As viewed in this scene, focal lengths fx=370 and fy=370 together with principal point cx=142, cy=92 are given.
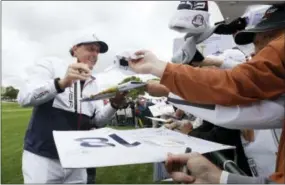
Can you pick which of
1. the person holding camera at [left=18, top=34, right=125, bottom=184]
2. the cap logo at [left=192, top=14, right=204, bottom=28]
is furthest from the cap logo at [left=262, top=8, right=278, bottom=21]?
the person holding camera at [left=18, top=34, right=125, bottom=184]

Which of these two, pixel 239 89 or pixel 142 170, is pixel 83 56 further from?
pixel 142 170

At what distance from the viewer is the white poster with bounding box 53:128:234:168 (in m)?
1.33

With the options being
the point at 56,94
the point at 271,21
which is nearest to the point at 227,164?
the point at 271,21

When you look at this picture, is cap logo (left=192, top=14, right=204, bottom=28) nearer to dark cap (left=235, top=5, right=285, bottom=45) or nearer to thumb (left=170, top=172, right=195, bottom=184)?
dark cap (left=235, top=5, right=285, bottom=45)

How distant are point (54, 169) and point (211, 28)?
1.62 m

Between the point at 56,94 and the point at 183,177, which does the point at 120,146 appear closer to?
the point at 183,177

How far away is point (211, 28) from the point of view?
200cm

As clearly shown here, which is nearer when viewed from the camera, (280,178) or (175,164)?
(280,178)

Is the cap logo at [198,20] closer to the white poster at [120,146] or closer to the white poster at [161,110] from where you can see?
the white poster at [120,146]

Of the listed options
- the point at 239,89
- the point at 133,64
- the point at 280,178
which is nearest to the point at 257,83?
the point at 239,89

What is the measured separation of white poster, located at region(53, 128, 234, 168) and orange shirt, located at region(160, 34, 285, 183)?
21 cm

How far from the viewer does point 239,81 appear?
1445mm

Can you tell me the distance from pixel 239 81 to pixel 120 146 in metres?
0.55

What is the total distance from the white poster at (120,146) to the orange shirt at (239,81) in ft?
0.70
